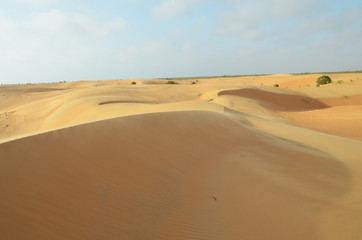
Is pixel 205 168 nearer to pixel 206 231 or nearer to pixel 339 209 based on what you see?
pixel 206 231

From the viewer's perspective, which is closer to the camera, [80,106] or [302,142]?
[302,142]

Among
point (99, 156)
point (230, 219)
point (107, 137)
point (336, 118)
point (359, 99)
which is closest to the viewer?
point (230, 219)

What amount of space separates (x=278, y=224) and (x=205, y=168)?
187cm

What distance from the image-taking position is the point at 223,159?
17.8 feet

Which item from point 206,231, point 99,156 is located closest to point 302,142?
point 206,231

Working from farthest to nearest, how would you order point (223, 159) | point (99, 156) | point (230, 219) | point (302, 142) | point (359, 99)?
point (359, 99) < point (302, 142) < point (223, 159) < point (99, 156) < point (230, 219)

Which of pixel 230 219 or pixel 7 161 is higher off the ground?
pixel 7 161

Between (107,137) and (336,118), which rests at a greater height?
(107,137)

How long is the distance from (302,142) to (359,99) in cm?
1696

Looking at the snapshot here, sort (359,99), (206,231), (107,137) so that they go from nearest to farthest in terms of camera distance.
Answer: (206,231), (107,137), (359,99)

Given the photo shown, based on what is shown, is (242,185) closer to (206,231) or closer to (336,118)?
(206,231)

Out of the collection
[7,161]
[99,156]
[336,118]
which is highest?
[7,161]

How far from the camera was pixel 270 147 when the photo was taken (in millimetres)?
6309

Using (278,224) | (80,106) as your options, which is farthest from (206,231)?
(80,106)
